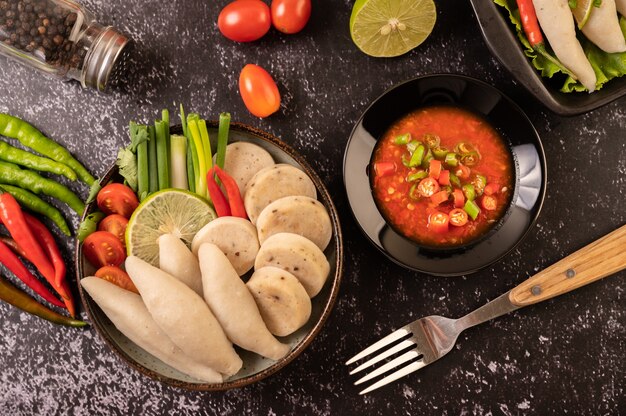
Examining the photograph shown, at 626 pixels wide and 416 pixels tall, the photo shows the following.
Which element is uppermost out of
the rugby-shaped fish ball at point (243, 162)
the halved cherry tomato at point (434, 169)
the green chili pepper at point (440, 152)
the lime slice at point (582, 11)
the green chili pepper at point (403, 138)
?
the lime slice at point (582, 11)

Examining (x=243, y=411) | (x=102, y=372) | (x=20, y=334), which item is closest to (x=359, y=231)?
(x=243, y=411)

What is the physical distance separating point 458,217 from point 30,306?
7.15ft

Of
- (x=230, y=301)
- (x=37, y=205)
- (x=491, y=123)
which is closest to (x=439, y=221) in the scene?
(x=491, y=123)

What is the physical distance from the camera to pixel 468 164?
3043 mm

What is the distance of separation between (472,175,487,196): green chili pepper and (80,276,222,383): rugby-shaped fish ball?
1485 mm

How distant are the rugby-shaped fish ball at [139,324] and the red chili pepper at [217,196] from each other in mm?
526

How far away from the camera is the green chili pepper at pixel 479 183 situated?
9.86ft

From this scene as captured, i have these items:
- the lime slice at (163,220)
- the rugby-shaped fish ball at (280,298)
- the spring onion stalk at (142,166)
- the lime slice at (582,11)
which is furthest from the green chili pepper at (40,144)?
the lime slice at (582,11)

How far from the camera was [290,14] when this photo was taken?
10.1 feet

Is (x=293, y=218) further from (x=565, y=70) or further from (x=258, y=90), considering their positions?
(x=565, y=70)

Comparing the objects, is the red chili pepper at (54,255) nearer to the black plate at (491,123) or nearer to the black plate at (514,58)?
the black plate at (491,123)

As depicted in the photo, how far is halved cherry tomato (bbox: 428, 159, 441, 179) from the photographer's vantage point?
9.75 feet

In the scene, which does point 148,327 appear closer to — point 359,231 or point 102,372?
point 102,372

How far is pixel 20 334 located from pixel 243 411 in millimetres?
1231
